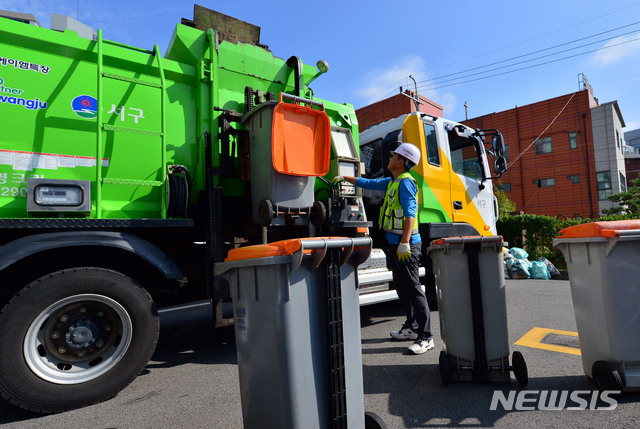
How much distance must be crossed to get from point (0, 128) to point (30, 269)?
97 centimetres

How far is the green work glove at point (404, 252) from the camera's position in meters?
3.18

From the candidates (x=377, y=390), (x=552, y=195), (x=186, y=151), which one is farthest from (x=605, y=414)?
(x=552, y=195)

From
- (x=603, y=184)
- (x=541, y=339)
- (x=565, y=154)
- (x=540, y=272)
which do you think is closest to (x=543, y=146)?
(x=565, y=154)

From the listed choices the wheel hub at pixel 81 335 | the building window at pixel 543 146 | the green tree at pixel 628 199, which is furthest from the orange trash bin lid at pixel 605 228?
the building window at pixel 543 146

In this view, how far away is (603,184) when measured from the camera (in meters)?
22.9

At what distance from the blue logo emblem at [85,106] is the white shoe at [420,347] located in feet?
10.5

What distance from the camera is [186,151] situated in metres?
3.30

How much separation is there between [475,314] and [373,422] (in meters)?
1.21

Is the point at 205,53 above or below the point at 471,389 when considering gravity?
above

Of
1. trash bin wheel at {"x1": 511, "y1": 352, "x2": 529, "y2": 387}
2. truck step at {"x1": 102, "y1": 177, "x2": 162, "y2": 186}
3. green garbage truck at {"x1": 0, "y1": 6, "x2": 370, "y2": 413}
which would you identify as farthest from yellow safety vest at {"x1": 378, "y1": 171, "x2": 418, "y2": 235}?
truck step at {"x1": 102, "y1": 177, "x2": 162, "y2": 186}

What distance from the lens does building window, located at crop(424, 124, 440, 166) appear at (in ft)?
15.1

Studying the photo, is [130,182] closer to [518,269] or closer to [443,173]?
[443,173]

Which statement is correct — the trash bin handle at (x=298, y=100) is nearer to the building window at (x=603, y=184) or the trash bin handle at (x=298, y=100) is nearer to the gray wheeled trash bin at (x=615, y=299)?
the gray wheeled trash bin at (x=615, y=299)

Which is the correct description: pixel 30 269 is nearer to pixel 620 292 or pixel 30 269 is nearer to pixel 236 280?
pixel 236 280
